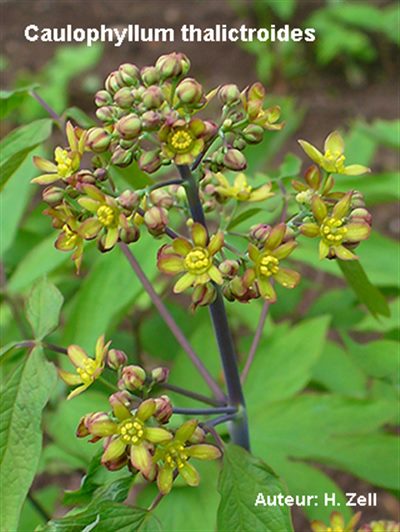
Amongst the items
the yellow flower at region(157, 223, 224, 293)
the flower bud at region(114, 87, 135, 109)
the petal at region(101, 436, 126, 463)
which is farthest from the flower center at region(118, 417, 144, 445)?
the flower bud at region(114, 87, 135, 109)

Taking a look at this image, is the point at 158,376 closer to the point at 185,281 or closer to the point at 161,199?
the point at 185,281

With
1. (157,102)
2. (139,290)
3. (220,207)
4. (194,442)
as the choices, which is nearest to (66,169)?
(157,102)

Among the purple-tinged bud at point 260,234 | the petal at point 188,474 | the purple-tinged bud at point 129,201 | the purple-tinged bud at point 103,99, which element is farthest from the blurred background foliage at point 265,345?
the purple-tinged bud at point 260,234

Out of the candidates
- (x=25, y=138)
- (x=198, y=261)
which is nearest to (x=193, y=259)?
(x=198, y=261)

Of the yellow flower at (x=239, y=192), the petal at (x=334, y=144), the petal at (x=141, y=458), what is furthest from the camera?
the petal at (x=334, y=144)

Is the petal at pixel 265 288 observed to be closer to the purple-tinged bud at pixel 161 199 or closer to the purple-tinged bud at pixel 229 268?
the purple-tinged bud at pixel 229 268

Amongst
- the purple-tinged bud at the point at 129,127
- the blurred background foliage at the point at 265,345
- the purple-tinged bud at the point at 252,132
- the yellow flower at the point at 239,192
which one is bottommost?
the blurred background foliage at the point at 265,345

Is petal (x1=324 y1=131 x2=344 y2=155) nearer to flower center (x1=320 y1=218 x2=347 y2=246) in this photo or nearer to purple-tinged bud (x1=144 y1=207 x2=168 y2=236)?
flower center (x1=320 y1=218 x2=347 y2=246)
